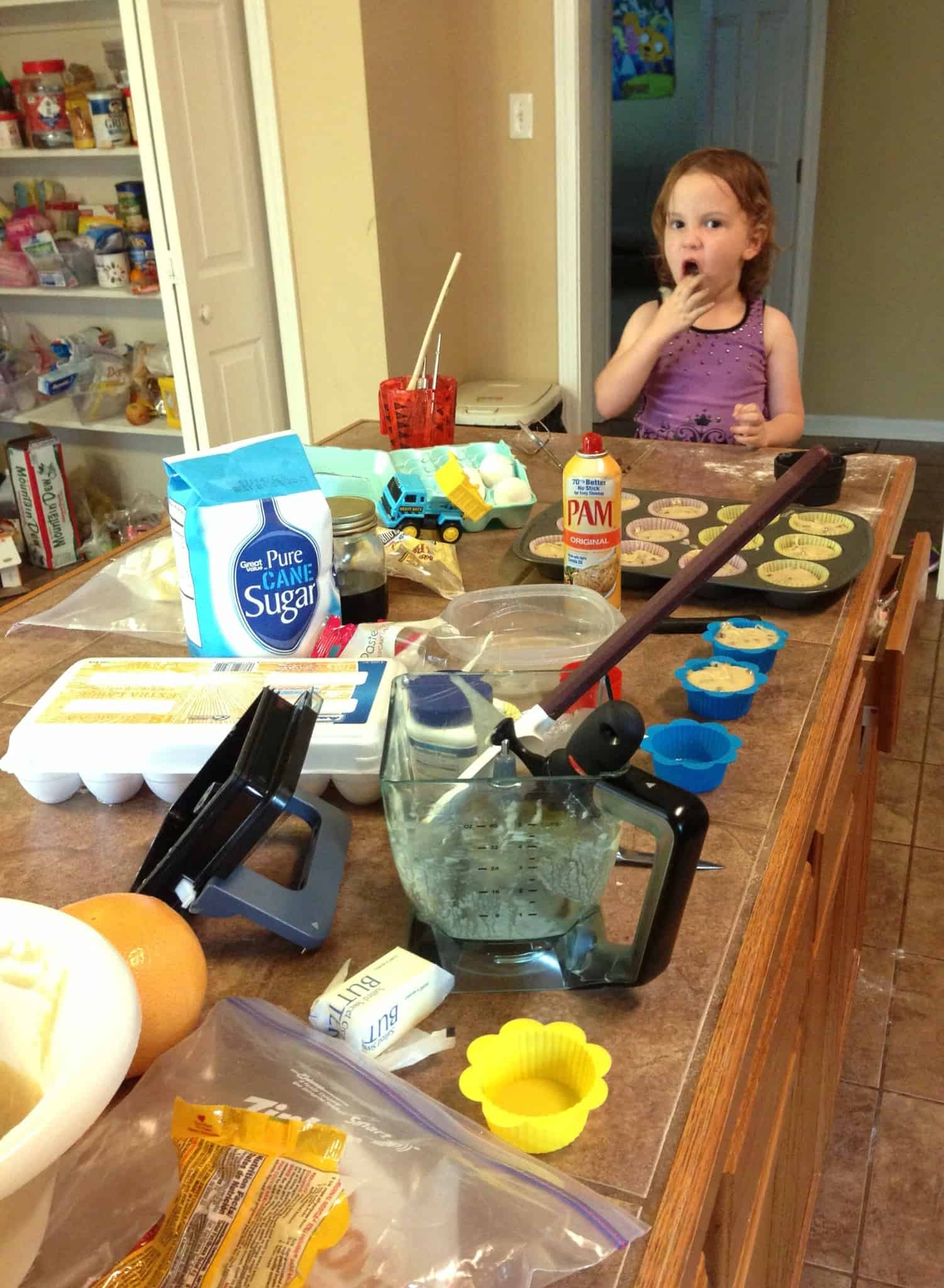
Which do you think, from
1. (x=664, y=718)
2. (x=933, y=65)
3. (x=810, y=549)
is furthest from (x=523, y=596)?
(x=933, y=65)

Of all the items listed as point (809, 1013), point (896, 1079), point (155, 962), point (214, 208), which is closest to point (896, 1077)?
point (896, 1079)

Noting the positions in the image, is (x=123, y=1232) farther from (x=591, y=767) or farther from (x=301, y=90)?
(x=301, y=90)

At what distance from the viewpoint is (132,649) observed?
120 centimetres

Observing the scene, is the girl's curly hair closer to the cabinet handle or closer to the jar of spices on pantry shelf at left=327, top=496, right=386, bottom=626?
the cabinet handle

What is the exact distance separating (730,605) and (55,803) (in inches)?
28.4

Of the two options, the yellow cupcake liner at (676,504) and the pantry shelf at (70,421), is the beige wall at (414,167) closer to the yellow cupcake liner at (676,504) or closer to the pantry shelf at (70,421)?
the pantry shelf at (70,421)

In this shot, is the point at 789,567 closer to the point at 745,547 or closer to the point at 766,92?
the point at 745,547

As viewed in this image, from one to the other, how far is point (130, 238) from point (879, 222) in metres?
3.10

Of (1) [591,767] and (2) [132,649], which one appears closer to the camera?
(1) [591,767]

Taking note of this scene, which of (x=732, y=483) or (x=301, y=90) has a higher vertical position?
(x=301, y=90)

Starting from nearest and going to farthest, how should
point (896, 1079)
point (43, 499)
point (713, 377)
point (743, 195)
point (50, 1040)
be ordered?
point (50, 1040)
point (896, 1079)
point (743, 195)
point (713, 377)
point (43, 499)

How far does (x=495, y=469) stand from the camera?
1.54 m

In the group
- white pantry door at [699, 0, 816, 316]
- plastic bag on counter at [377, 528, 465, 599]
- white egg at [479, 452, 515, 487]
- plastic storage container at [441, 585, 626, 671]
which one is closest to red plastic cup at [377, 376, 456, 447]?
white egg at [479, 452, 515, 487]

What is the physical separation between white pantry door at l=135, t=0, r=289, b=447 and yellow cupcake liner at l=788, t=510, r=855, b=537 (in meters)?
1.99
